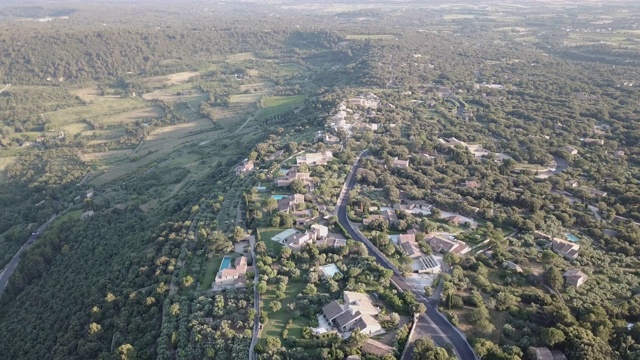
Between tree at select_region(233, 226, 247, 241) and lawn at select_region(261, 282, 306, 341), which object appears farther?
A: tree at select_region(233, 226, 247, 241)

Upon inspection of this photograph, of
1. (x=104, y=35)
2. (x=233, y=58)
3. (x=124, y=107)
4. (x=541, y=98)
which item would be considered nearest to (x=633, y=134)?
(x=541, y=98)

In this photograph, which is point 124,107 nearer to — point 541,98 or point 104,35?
point 104,35

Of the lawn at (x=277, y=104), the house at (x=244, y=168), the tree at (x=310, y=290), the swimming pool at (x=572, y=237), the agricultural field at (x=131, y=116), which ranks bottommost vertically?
the agricultural field at (x=131, y=116)

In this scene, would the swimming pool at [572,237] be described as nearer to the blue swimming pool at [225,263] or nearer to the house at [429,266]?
the house at [429,266]

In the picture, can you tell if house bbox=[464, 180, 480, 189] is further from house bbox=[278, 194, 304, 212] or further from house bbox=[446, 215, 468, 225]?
house bbox=[278, 194, 304, 212]

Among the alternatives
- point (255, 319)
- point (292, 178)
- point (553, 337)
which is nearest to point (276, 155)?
point (292, 178)

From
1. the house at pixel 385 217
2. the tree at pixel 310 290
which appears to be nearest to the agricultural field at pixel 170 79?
the house at pixel 385 217

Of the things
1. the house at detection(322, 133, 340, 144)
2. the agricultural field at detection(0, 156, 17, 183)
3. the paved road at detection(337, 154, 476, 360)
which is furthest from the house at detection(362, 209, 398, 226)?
the agricultural field at detection(0, 156, 17, 183)
